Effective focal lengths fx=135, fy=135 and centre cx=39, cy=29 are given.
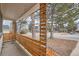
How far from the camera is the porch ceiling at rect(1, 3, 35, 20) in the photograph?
2490 mm

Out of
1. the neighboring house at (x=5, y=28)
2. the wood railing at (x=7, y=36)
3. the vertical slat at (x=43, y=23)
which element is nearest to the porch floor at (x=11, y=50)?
the wood railing at (x=7, y=36)

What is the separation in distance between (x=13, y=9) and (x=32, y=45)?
2.49 feet

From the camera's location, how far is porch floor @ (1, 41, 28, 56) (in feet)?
8.26

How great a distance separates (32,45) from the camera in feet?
8.35

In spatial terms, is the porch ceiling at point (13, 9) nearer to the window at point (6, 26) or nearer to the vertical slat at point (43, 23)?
the window at point (6, 26)

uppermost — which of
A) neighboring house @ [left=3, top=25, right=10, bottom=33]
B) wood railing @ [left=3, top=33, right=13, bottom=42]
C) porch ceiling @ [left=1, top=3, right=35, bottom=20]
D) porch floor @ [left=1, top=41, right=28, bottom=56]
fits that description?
porch ceiling @ [left=1, top=3, right=35, bottom=20]

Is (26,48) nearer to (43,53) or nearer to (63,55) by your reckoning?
(43,53)

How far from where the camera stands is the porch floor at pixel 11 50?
2.52 m

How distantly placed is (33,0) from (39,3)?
0.41 ft

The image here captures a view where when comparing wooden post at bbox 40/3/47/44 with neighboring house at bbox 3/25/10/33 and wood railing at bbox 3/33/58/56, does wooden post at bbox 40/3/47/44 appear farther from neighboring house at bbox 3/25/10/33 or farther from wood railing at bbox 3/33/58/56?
neighboring house at bbox 3/25/10/33

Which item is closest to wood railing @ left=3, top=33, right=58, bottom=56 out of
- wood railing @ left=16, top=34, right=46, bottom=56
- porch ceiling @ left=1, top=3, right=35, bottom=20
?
wood railing @ left=16, top=34, right=46, bottom=56

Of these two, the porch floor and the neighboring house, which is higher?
the neighboring house

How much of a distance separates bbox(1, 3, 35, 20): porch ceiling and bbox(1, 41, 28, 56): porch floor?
491mm

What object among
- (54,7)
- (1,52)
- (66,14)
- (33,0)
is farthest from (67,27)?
(1,52)
